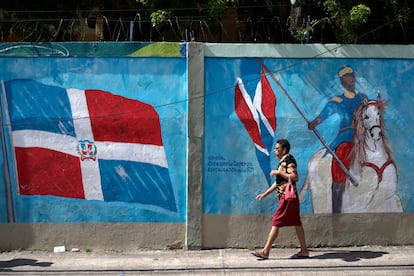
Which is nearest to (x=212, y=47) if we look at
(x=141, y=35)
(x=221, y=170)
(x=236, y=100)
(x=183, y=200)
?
(x=236, y=100)

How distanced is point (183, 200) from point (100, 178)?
1.13 metres

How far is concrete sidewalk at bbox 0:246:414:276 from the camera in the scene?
243 inches

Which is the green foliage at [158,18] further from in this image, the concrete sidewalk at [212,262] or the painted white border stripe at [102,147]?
the concrete sidewalk at [212,262]

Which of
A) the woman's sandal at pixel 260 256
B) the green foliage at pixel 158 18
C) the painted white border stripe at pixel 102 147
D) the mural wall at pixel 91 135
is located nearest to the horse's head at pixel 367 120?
the woman's sandal at pixel 260 256

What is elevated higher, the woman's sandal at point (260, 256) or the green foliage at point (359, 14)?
the green foliage at point (359, 14)

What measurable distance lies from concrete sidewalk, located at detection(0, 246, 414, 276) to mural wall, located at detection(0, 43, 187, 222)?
1.67 ft

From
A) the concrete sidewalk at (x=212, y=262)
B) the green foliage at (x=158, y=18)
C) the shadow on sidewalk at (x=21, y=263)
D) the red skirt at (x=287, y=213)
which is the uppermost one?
the green foliage at (x=158, y=18)

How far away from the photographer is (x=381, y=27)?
8555 millimetres

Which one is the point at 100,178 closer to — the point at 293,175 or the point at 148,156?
the point at 148,156

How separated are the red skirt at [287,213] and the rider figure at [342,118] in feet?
2.98

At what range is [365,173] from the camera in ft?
23.6

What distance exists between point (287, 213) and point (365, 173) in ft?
4.74

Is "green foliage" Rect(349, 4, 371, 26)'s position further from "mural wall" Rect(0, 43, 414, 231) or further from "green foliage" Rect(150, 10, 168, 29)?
"green foliage" Rect(150, 10, 168, 29)

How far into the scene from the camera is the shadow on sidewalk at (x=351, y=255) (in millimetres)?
6672
